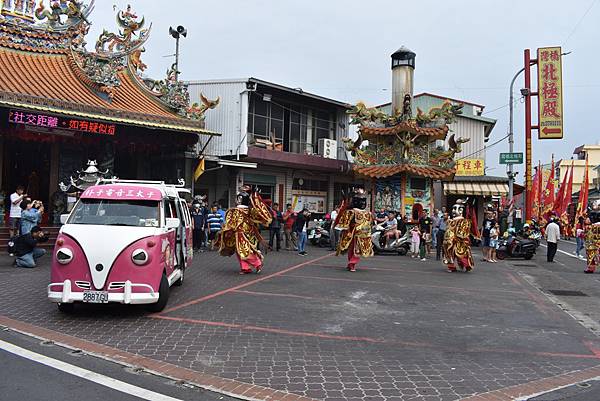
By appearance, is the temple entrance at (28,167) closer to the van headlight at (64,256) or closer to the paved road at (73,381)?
the van headlight at (64,256)

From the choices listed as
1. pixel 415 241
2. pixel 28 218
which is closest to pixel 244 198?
pixel 28 218

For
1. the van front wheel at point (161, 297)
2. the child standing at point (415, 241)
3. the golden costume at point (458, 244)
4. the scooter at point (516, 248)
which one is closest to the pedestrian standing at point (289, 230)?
the child standing at point (415, 241)

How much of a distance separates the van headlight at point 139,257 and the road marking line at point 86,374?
179 centimetres

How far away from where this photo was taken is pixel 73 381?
15.9 ft

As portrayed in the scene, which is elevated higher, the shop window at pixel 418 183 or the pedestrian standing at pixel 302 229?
the shop window at pixel 418 183

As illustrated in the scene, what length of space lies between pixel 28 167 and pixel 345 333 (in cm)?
1627

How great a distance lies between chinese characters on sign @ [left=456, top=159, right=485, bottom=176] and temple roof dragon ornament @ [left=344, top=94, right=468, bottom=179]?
22.2 ft

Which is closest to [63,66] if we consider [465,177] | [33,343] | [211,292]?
[211,292]

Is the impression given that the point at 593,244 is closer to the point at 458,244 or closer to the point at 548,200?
the point at 458,244

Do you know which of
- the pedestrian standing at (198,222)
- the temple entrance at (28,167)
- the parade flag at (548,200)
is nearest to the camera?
the pedestrian standing at (198,222)

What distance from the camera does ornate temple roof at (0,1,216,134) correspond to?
16094mm

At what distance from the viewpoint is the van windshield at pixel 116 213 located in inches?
304

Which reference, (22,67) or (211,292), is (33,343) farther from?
(22,67)

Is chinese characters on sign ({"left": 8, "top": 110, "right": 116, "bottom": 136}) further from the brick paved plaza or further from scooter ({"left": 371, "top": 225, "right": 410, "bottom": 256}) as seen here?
scooter ({"left": 371, "top": 225, "right": 410, "bottom": 256})
